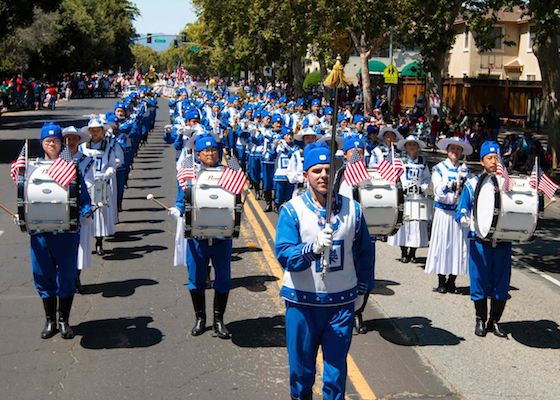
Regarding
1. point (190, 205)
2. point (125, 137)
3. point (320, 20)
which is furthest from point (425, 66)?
point (190, 205)

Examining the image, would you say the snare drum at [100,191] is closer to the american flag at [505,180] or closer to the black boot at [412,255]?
the black boot at [412,255]

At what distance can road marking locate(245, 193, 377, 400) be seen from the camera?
6.50 metres

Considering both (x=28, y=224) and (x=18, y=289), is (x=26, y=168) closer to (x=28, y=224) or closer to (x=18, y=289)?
(x=28, y=224)

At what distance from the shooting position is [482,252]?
313 inches

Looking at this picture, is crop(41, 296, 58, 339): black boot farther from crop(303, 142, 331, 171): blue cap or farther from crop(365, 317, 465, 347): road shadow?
crop(303, 142, 331, 171): blue cap

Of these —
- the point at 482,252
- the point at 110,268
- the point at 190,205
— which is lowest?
the point at 110,268

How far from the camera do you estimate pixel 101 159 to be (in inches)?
469

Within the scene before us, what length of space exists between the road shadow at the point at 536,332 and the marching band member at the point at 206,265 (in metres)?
2.93

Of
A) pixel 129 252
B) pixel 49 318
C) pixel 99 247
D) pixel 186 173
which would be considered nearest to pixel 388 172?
pixel 186 173

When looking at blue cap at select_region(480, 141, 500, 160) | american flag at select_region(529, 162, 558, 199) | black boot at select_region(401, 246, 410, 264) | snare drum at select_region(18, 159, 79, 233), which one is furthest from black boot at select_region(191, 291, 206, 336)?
black boot at select_region(401, 246, 410, 264)

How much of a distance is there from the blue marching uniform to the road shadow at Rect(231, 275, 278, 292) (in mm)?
4246

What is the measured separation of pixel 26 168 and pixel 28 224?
1.73 feet

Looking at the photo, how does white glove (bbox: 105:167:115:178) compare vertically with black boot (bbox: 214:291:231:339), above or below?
above

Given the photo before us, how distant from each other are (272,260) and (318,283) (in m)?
5.95
